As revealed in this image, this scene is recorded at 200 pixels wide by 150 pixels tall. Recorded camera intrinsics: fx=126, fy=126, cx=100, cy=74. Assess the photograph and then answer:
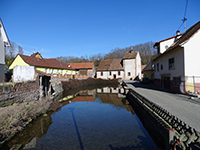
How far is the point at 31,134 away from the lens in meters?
7.11

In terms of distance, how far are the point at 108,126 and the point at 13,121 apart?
5.59 meters

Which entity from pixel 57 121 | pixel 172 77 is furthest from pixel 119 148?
pixel 172 77

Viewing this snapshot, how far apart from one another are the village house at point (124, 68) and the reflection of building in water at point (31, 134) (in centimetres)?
3888

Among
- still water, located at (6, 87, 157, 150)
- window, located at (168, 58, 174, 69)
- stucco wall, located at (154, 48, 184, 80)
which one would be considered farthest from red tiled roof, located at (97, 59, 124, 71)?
still water, located at (6, 87, 157, 150)

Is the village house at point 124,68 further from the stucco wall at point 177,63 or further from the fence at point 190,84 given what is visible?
the fence at point 190,84

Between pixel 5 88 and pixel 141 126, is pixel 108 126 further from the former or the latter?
pixel 5 88

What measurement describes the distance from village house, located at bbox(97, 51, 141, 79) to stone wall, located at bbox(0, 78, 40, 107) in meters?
36.7

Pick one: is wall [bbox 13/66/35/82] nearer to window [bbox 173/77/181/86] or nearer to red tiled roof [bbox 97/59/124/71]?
window [bbox 173/77/181/86]

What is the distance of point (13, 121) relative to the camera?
22.6ft

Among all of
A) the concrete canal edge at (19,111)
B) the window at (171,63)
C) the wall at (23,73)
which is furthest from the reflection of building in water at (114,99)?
the wall at (23,73)

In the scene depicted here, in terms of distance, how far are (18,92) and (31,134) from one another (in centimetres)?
388

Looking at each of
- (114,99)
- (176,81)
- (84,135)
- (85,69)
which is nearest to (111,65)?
(85,69)

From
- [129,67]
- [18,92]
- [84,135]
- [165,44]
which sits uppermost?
[165,44]

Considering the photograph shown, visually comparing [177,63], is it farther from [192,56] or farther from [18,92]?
[18,92]
